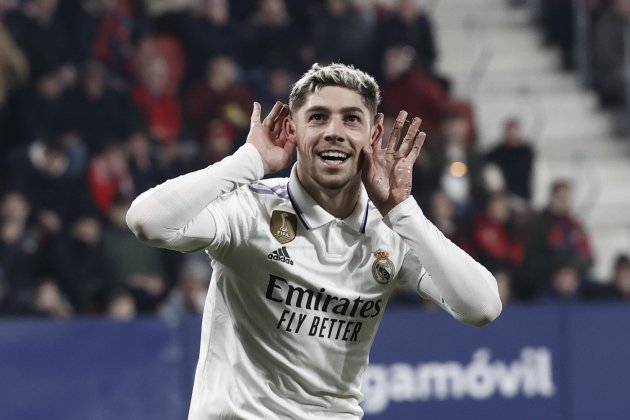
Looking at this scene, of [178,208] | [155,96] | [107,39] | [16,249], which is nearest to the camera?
[178,208]

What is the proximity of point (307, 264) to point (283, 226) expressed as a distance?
16 cm

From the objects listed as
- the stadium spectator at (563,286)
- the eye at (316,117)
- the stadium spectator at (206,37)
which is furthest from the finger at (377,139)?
the stadium spectator at (206,37)

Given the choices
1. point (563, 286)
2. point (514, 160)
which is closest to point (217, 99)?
point (514, 160)

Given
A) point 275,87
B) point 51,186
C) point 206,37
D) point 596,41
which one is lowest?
point 51,186

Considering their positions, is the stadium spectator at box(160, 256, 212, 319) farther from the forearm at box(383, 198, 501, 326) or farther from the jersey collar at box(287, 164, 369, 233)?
the forearm at box(383, 198, 501, 326)

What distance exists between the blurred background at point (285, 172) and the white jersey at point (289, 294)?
429cm

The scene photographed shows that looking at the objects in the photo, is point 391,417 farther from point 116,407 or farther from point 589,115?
point 589,115

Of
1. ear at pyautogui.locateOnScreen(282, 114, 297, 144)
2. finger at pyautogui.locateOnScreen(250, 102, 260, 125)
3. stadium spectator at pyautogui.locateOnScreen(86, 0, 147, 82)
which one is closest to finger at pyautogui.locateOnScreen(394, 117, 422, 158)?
ear at pyautogui.locateOnScreen(282, 114, 297, 144)

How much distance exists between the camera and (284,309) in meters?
4.67

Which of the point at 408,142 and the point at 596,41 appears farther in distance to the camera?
the point at 596,41

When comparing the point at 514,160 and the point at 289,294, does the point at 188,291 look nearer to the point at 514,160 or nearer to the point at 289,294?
the point at 514,160

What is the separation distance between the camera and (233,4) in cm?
1333

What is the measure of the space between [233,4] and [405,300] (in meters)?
4.09

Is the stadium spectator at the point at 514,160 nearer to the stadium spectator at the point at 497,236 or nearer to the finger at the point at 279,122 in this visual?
the stadium spectator at the point at 497,236
